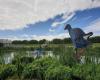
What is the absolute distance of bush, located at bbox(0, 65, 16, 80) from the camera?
587cm

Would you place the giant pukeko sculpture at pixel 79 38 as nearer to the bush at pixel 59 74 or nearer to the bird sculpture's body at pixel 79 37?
the bird sculpture's body at pixel 79 37

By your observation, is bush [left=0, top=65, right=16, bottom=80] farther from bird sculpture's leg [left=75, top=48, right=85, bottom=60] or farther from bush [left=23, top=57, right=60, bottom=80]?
bird sculpture's leg [left=75, top=48, right=85, bottom=60]

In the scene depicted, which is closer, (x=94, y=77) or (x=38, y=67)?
(x=94, y=77)

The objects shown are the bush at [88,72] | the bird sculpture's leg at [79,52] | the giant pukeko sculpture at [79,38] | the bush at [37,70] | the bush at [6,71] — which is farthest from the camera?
the giant pukeko sculpture at [79,38]

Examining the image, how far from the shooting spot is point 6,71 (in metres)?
5.97

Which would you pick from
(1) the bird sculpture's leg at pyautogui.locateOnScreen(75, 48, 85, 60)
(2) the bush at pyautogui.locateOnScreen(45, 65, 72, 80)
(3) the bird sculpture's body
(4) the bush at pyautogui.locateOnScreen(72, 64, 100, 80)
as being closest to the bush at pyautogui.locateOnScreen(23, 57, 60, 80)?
(2) the bush at pyautogui.locateOnScreen(45, 65, 72, 80)

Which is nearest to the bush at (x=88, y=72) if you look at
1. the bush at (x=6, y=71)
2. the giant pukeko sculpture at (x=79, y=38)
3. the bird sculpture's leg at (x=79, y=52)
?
the bush at (x=6, y=71)

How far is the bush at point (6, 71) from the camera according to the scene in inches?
231

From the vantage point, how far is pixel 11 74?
6.00 metres

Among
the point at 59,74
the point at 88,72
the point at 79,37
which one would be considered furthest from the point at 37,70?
the point at 79,37

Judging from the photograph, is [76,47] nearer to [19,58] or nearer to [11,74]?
[19,58]

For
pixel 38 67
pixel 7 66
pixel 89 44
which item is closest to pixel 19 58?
pixel 7 66

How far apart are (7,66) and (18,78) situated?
0.44 metres

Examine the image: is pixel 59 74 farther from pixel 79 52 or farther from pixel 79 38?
pixel 79 38
